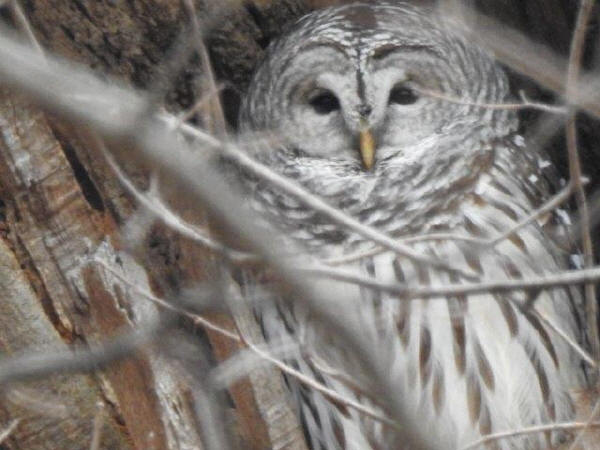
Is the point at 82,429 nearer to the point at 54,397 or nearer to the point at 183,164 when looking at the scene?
the point at 54,397

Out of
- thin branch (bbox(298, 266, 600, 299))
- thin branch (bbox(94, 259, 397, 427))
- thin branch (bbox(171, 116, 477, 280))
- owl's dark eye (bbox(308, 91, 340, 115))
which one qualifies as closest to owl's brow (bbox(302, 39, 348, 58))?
owl's dark eye (bbox(308, 91, 340, 115))

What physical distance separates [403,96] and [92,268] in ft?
3.87

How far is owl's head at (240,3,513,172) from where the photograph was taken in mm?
3855

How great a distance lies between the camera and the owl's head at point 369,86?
12.6ft

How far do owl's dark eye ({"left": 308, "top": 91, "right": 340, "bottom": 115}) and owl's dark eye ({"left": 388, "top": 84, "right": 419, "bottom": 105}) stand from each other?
19 centimetres

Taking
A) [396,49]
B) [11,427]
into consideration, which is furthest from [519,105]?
[11,427]

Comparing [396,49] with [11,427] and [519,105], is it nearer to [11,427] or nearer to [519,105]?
[519,105]

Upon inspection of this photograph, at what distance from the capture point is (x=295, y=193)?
1920 mm

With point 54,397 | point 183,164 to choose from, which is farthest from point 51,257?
point 183,164

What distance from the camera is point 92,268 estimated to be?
3.75 m

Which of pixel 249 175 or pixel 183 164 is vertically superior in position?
pixel 249 175

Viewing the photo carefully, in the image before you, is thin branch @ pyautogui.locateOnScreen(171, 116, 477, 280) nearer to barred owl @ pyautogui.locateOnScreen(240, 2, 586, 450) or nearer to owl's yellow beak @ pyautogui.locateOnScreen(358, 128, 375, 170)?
Result: barred owl @ pyautogui.locateOnScreen(240, 2, 586, 450)

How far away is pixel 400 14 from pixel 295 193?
7.49 ft

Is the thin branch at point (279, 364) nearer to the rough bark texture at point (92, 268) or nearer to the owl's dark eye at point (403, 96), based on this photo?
the rough bark texture at point (92, 268)
